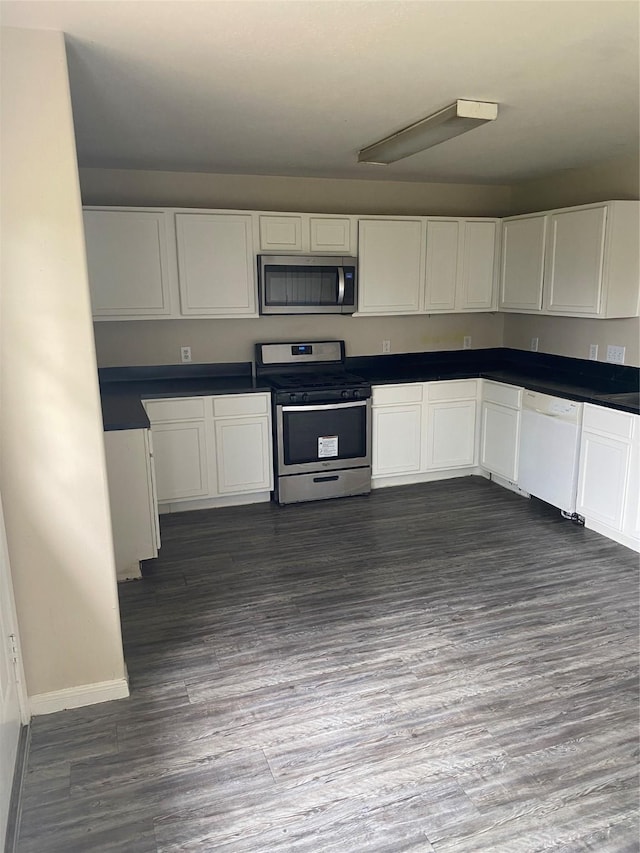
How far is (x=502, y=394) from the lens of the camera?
489cm

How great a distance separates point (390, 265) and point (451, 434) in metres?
1.47

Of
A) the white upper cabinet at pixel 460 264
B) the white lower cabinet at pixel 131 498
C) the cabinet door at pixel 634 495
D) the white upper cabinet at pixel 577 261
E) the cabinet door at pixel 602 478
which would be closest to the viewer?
the white lower cabinet at pixel 131 498

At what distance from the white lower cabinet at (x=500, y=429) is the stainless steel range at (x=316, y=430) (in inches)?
40.3

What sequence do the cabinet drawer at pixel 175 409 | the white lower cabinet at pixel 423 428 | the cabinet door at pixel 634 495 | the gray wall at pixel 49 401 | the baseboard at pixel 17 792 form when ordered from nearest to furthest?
the baseboard at pixel 17 792
the gray wall at pixel 49 401
the cabinet door at pixel 634 495
the cabinet drawer at pixel 175 409
the white lower cabinet at pixel 423 428

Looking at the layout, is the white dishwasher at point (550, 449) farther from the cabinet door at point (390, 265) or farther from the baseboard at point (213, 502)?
the baseboard at point (213, 502)

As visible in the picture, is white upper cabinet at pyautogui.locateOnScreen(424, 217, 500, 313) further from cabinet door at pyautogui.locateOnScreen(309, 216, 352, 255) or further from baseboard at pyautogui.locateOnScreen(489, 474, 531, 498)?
baseboard at pyautogui.locateOnScreen(489, 474, 531, 498)

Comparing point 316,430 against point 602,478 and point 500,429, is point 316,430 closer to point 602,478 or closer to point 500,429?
point 500,429

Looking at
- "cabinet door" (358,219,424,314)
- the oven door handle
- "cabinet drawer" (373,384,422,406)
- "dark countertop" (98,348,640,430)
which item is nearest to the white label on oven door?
the oven door handle

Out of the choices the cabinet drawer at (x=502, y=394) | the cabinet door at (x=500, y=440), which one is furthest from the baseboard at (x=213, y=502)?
the cabinet drawer at (x=502, y=394)

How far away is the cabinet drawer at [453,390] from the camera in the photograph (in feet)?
16.5

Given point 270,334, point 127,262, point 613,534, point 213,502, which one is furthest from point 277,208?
point 613,534

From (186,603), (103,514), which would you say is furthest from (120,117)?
(186,603)

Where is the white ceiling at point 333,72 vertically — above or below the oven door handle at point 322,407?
above

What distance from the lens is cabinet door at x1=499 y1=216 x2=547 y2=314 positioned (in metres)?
4.78
